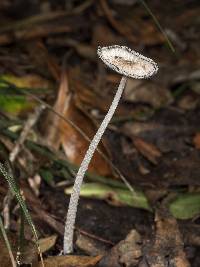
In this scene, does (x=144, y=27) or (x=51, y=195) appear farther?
(x=144, y=27)

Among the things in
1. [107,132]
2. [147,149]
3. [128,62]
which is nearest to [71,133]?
[107,132]

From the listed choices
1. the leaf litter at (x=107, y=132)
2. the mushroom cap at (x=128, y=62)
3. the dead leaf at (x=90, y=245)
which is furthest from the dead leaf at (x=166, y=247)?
the mushroom cap at (x=128, y=62)

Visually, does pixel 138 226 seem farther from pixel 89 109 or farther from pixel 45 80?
pixel 45 80

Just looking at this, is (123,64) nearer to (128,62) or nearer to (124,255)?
(128,62)

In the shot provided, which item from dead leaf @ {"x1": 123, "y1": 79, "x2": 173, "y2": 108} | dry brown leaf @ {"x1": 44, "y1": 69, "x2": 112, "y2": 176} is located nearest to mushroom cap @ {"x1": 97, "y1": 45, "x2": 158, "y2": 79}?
dry brown leaf @ {"x1": 44, "y1": 69, "x2": 112, "y2": 176}

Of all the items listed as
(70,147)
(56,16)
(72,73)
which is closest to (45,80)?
(72,73)

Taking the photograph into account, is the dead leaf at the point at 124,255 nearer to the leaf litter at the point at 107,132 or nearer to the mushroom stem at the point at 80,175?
the leaf litter at the point at 107,132

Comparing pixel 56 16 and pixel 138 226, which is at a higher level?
pixel 56 16
